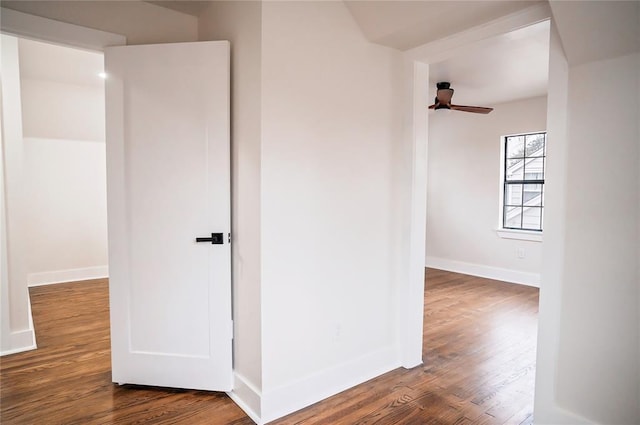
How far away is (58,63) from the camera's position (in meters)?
4.11

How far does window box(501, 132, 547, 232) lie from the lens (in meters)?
5.23

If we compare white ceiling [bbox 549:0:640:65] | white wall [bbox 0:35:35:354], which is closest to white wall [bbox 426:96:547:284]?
white ceiling [bbox 549:0:640:65]

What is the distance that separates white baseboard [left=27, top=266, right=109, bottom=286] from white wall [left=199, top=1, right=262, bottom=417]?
4.00m

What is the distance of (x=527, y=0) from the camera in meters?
1.88

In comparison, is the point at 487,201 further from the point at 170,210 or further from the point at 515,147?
the point at 170,210

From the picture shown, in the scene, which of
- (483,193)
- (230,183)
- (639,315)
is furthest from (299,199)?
(483,193)

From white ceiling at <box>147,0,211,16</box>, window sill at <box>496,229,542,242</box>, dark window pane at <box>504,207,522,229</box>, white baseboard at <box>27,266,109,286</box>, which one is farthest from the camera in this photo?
dark window pane at <box>504,207,522,229</box>

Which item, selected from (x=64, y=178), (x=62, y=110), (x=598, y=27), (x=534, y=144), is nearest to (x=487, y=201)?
(x=534, y=144)

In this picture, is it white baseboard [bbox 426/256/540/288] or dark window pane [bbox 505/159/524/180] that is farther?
dark window pane [bbox 505/159/524/180]

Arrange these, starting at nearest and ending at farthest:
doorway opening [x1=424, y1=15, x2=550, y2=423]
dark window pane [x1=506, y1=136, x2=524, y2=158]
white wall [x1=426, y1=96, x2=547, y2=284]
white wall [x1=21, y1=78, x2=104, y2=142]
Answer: doorway opening [x1=424, y1=15, x2=550, y2=423]
white wall [x1=21, y1=78, x2=104, y2=142]
white wall [x1=426, y1=96, x2=547, y2=284]
dark window pane [x1=506, y1=136, x2=524, y2=158]

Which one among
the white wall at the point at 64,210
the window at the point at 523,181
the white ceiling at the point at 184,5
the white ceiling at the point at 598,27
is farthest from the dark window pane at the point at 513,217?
the white wall at the point at 64,210

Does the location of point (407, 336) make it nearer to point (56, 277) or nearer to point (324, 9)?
point (324, 9)

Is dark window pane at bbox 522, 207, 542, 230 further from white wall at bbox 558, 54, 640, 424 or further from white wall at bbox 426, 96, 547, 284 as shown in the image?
white wall at bbox 558, 54, 640, 424

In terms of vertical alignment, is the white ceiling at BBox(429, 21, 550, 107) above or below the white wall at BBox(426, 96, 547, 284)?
above
